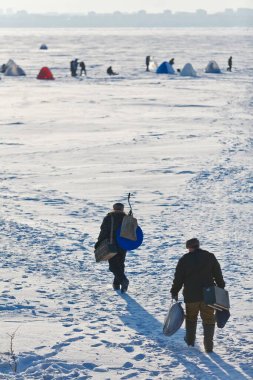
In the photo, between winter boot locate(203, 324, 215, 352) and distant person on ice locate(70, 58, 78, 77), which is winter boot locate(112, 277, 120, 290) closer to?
winter boot locate(203, 324, 215, 352)

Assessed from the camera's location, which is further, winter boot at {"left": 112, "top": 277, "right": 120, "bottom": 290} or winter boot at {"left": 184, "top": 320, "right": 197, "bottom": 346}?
winter boot at {"left": 112, "top": 277, "right": 120, "bottom": 290}

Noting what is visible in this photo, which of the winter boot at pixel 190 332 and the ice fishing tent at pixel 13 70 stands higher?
the ice fishing tent at pixel 13 70

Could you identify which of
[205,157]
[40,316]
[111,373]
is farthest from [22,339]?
[205,157]

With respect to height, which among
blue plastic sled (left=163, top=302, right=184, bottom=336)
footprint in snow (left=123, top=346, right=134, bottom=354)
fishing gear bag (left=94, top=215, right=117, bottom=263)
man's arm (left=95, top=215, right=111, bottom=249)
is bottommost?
footprint in snow (left=123, top=346, right=134, bottom=354)

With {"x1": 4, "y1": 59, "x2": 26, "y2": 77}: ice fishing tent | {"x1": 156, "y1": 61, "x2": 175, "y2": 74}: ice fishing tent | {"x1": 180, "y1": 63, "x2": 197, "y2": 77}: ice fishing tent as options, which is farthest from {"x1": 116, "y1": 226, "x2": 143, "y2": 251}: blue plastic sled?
{"x1": 156, "y1": 61, "x2": 175, "y2": 74}: ice fishing tent

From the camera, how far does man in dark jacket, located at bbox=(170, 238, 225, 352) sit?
5797 mm

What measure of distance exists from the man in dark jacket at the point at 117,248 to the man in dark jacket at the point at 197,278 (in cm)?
157

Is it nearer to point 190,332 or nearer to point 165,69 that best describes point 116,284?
point 190,332

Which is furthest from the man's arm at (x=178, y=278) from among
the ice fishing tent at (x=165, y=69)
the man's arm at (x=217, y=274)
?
the ice fishing tent at (x=165, y=69)

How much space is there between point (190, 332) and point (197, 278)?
0.53 m

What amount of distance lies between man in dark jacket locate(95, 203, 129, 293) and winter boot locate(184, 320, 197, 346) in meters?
1.53

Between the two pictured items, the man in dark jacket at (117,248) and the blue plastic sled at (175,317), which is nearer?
the blue plastic sled at (175,317)

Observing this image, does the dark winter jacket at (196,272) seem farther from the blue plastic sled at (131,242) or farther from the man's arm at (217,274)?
the blue plastic sled at (131,242)

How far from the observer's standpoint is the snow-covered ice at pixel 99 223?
5895mm
